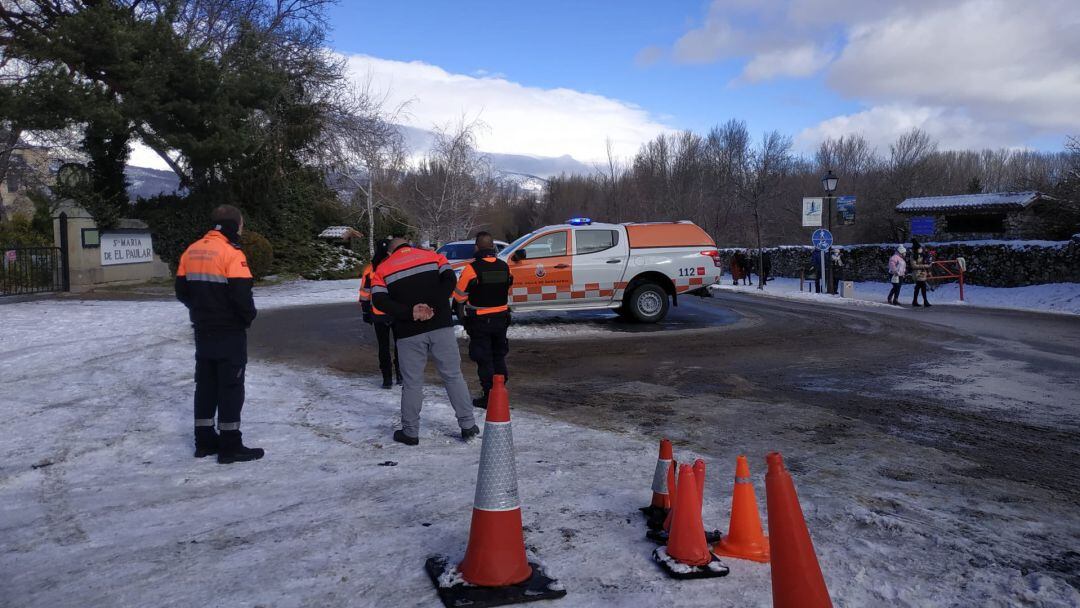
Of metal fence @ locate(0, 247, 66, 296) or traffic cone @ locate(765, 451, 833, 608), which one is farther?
metal fence @ locate(0, 247, 66, 296)

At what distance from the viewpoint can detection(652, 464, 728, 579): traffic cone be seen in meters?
3.49

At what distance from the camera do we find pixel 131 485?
5141 millimetres

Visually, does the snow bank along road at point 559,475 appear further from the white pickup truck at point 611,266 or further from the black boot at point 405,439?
the white pickup truck at point 611,266

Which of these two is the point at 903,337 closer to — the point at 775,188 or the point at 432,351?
the point at 432,351

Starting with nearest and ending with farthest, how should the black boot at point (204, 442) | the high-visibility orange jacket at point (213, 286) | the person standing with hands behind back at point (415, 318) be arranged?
1. the high-visibility orange jacket at point (213, 286)
2. the black boot at point (204, 442)
3. the person standing with hands behind back at point (415, 318)

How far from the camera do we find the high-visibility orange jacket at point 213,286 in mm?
5445

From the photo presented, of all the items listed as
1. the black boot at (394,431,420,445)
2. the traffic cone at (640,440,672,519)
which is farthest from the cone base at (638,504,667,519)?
the black boot at (394,431,420,445)

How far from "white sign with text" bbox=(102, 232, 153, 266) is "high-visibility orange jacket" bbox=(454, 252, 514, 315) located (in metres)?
19.3

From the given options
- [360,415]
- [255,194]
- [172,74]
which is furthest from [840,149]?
[360,415]

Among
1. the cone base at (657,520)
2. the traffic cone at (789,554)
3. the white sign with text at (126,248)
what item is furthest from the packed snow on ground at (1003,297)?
the white sign with text at (126,248)

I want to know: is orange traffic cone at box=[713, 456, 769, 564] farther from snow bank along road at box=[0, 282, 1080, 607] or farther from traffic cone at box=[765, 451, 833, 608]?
traffic cone at box=[765, 451, 833, 608]

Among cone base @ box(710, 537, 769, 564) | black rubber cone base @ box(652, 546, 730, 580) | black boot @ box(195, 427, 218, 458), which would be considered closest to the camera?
black rubber cone base @ box(652, 546, 730, 580)

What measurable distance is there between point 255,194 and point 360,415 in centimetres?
2652

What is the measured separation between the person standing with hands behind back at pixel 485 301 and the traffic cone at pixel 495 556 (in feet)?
12.0
